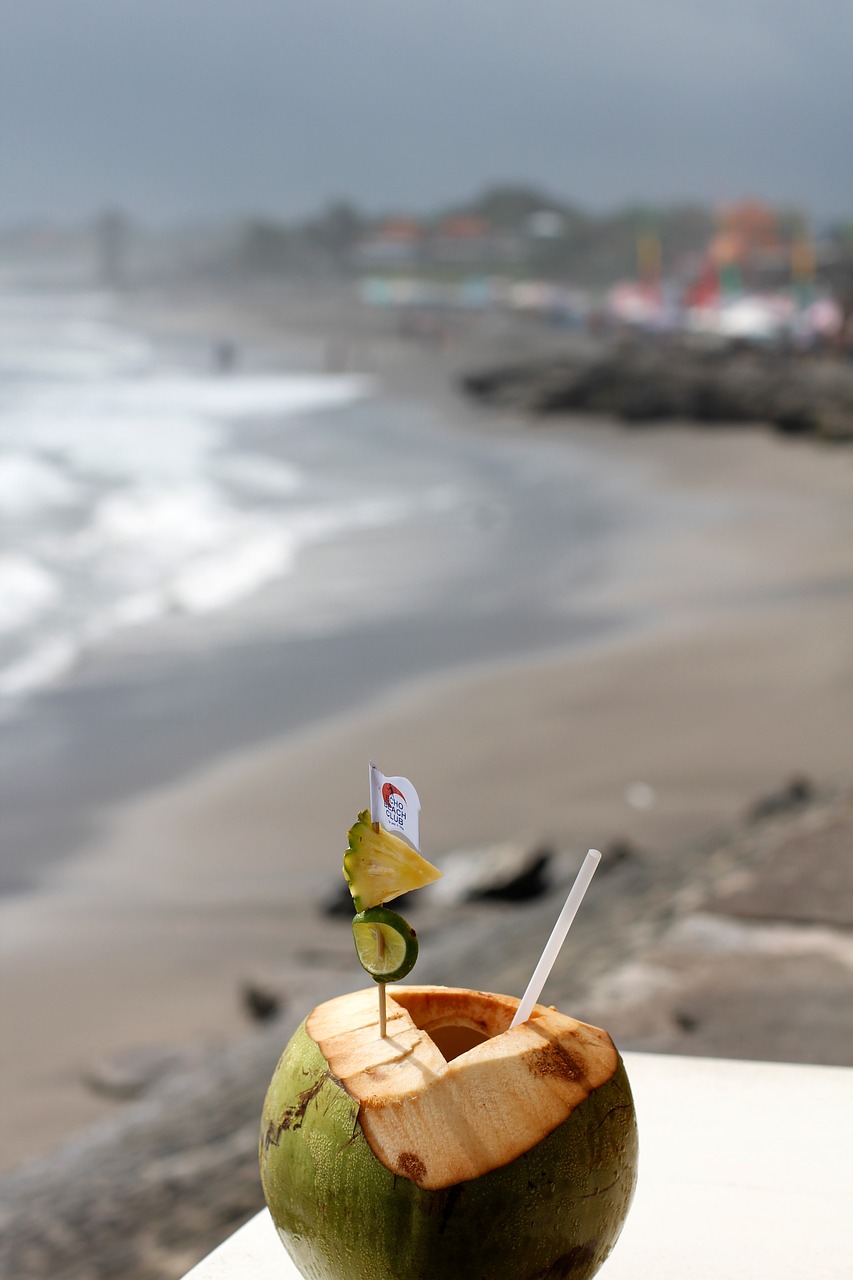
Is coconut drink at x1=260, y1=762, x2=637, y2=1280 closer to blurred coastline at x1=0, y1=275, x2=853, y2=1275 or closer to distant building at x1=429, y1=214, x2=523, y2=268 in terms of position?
blurred coastline at x1=0, y1=275, x2=853, y2=1275

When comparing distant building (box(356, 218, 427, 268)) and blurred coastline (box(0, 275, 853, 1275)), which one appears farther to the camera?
distant building (box(356, 218, 427, 268))

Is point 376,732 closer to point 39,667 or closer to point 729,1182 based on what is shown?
point 39,667

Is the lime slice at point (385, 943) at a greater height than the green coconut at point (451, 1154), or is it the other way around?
the lime slice at point (385, 943)

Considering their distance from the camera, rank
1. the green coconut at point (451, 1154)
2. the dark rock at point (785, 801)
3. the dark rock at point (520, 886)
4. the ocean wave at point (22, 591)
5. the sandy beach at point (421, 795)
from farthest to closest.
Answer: the ocean wave at point (22, 591) → the dark rock at point (520, 886) → the dark rock at point (785, 801) → the sandy beach at point (421, 795) → the green coconut at point (451, 1154)

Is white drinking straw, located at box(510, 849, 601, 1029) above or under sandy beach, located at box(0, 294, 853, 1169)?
above

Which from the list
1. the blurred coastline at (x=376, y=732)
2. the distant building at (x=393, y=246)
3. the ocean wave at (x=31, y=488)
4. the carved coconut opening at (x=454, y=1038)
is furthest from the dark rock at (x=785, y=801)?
the distant building at (x=393, y=246)

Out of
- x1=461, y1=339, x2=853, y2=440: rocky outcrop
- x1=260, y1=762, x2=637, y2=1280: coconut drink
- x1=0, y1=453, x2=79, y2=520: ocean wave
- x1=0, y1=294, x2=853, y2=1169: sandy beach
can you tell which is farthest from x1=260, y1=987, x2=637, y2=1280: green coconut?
x1=461, y1=339, x2=853, y2=440: rocky outcrop

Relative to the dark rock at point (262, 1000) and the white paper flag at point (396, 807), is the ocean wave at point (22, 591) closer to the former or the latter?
the dark rock at point (262, 1000)

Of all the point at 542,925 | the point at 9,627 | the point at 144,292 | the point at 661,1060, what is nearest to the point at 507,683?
the point at 9,627
